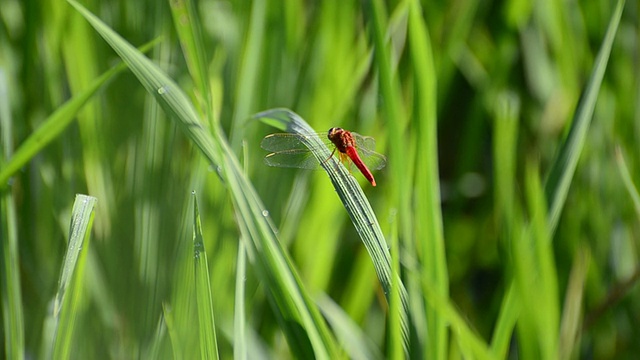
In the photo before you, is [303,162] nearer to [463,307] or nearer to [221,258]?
[221,258]

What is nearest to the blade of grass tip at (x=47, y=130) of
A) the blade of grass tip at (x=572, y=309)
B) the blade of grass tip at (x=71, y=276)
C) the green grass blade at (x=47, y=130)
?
the green grass blade at (x=47, y=130)

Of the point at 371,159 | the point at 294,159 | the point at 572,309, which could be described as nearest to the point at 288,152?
the point at 294,159

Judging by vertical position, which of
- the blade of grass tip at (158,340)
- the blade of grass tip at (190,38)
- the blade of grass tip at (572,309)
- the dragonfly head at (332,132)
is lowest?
the blade of grass tip at (572,309)

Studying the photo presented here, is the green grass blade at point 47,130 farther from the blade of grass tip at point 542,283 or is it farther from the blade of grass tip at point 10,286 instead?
the blade of grass tip at point 542,283

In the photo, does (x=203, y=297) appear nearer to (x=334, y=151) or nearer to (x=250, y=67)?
(x=334, y=151)

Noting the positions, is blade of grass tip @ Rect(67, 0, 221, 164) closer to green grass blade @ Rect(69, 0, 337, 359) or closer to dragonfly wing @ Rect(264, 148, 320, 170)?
green grass blade @ Rect(69, 0, 337, 359)

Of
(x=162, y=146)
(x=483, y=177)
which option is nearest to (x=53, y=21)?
(x=162, y=146)
